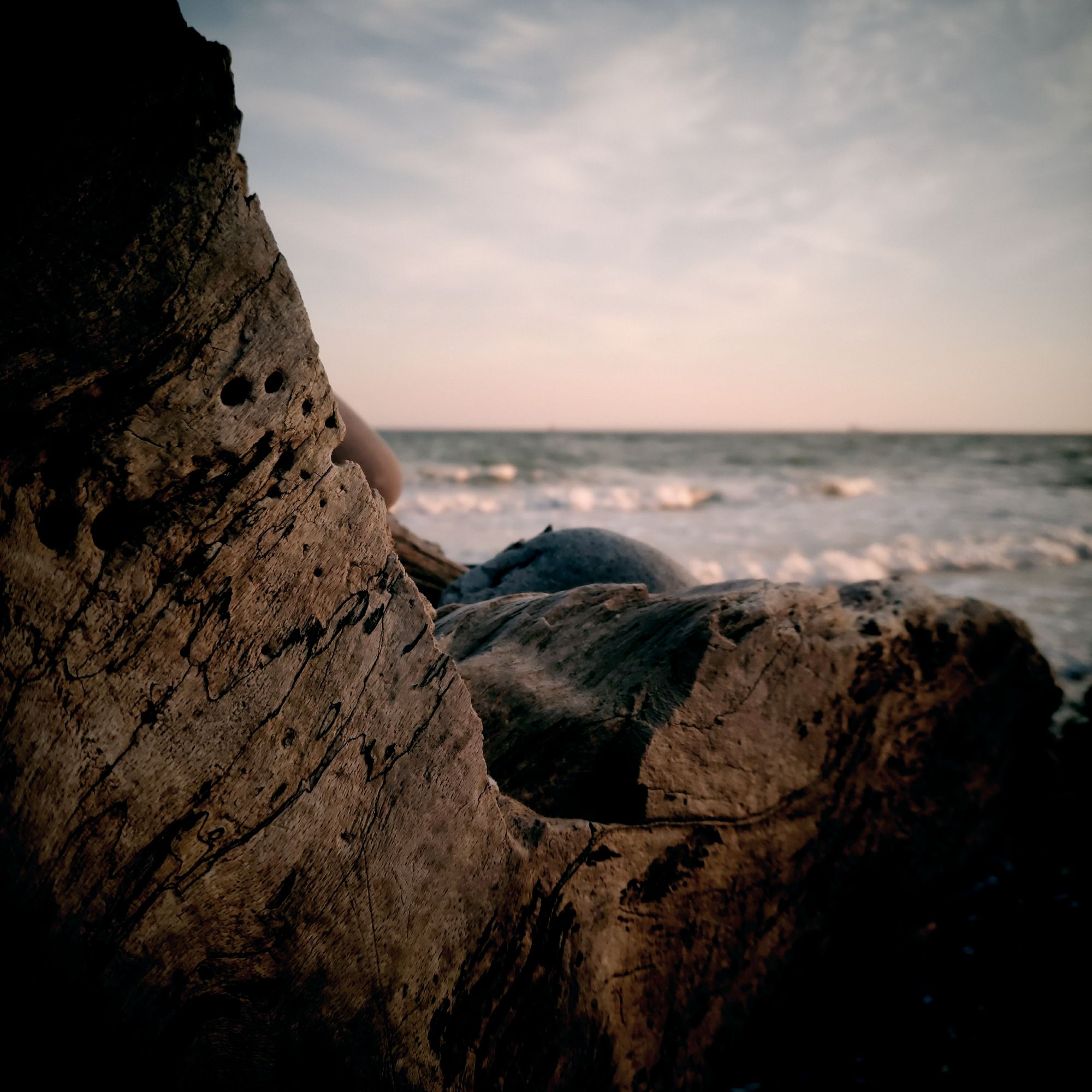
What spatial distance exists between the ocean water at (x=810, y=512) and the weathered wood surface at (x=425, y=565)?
5.35m

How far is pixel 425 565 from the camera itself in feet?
21.2

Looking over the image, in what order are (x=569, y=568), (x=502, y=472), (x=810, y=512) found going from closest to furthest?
(x=569, y=568) → (x=810, y=512) → (x=502, y=472)

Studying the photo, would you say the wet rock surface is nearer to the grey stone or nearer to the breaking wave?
the grey stone

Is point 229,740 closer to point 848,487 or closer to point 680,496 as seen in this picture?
point 680,496

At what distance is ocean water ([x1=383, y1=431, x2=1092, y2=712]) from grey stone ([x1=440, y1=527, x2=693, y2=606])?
14.3 feet

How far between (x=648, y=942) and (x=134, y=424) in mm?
2219

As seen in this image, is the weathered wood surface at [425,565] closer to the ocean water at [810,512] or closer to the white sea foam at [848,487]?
the ocean water at [810,512]

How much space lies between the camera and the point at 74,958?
4.76 ft

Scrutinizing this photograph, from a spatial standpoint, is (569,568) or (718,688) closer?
(718,688)

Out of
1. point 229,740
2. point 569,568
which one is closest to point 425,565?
point 569,568

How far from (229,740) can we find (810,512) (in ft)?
65.0

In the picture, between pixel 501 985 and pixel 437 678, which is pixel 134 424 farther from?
pixel 501 985

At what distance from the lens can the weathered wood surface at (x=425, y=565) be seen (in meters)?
6.27

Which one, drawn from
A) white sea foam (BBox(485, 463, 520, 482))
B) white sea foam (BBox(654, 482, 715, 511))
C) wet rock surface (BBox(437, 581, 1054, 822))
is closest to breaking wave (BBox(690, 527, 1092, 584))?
wet rock surface (BBox(437, 581, 1054, 822))
